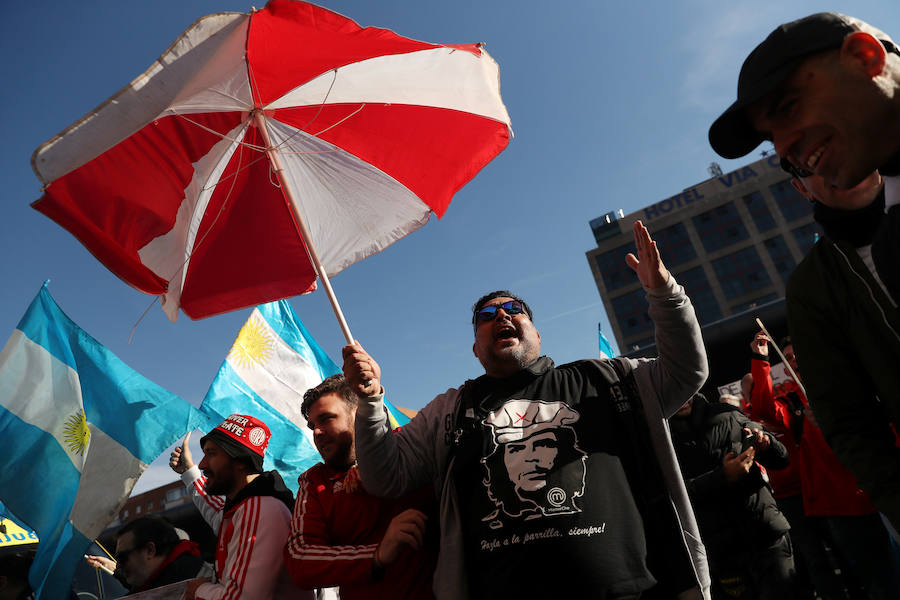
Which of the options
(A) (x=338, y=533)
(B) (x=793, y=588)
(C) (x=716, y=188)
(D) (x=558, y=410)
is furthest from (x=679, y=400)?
(C) (x=716, y=188)

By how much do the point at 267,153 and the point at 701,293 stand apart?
50.3 m

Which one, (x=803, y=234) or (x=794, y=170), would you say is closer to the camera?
(x=794, y=170)

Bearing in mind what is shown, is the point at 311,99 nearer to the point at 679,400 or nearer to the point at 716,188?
the point at 679,400

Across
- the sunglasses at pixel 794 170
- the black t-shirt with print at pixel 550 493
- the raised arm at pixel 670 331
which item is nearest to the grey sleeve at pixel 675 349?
the raised arm at pixel 670 331

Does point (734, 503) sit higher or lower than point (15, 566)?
lower

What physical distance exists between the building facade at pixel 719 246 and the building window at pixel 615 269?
9 cm

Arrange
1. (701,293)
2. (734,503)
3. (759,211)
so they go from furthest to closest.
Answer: (701,293) < (759,211) < (734,503)

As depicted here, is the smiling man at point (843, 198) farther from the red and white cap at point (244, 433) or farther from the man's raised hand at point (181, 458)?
the man's raised hand at point (181, 458)

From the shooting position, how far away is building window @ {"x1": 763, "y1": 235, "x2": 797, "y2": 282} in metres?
45.5

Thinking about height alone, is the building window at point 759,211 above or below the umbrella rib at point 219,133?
above

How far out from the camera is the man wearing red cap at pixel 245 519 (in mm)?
2379

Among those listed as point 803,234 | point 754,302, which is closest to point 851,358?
point 754,302

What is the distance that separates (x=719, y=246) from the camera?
4803 centimetres

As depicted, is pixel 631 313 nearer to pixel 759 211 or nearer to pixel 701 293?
pixel 701 293
